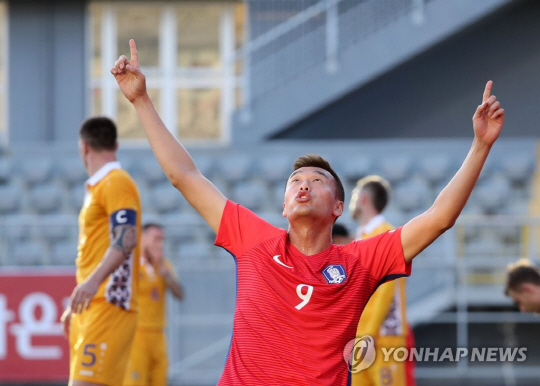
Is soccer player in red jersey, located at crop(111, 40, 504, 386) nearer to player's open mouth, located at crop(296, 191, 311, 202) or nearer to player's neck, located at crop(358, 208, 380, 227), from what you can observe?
player's open mouth, located at crop(296, 191, 311, 202)

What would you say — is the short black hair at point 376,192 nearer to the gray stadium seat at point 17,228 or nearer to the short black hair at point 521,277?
the short black hair at point 521,277

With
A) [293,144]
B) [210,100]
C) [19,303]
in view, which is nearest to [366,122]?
[293,144]

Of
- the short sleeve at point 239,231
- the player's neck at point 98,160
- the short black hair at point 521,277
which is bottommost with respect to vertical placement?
the short black hair at point 521,277

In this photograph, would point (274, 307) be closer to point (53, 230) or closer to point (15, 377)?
point (15, 377)

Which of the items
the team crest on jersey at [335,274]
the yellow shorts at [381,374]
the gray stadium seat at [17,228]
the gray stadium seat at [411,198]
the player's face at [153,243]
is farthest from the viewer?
the gray stadium seat at [411,198]

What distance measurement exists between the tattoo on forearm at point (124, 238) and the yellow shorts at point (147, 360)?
356 cm

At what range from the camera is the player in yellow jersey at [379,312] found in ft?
23.5

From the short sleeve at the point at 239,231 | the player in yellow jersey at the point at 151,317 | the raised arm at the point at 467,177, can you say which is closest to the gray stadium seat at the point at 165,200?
the player in yellow jersey at the point at 151,317

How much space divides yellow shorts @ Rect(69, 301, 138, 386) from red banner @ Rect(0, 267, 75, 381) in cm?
543

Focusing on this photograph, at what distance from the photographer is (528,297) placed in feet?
20.7

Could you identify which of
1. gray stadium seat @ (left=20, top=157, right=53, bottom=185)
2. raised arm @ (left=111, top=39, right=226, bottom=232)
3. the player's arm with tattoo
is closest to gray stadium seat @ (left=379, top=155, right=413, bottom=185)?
gray stadium seat @ (left=20, top=157, right=53, bottom=185)

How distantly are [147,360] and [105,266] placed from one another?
3.88m

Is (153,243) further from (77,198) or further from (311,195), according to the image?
(311,195)

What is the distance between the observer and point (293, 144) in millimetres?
14227
